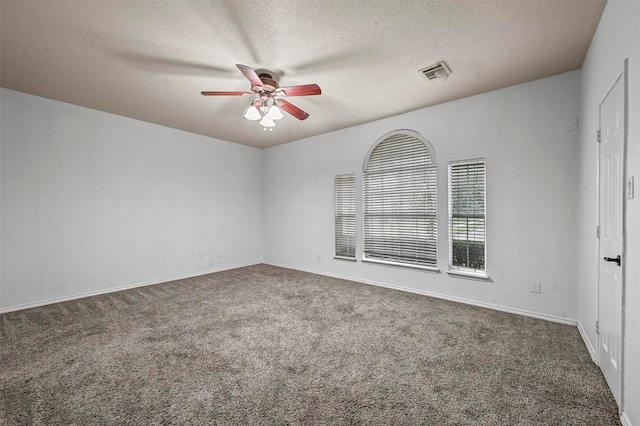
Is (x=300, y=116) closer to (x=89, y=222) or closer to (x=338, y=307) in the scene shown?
(x=338, y=307)

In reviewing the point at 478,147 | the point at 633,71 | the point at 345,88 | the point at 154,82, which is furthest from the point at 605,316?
the point at 154,82

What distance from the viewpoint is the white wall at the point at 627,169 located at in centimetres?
149

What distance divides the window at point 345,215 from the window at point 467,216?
5.43 feet

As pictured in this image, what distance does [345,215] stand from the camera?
200 inches

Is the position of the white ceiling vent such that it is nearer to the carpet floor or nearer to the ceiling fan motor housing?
the ceiling fan motor housing

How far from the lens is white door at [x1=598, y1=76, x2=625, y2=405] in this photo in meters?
1.74

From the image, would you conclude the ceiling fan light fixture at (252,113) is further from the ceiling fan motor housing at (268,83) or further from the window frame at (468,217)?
the window frame at (468,217)

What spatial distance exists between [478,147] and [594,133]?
1272mm

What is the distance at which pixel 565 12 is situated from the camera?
208 centimetres

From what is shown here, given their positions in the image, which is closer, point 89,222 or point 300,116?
point 300,116

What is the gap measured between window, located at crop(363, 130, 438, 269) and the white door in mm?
1967

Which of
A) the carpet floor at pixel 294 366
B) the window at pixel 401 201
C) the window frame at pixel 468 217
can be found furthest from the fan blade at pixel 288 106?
the carpet floor at pixel 294 366

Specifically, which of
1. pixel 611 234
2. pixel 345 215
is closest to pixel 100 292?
pixel 345 215

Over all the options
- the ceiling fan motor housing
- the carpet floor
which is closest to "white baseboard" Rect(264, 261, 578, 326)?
the carpet floor
